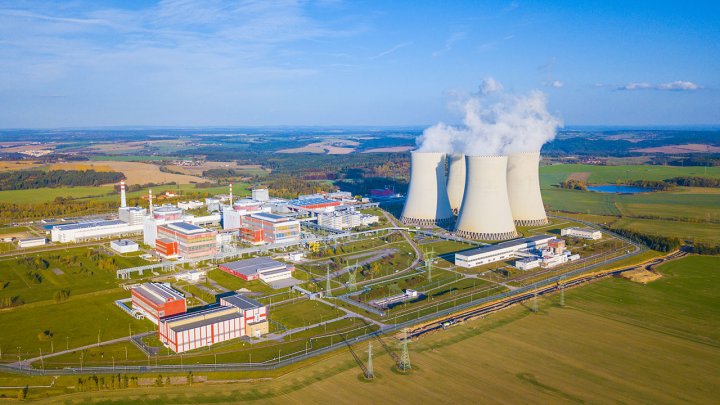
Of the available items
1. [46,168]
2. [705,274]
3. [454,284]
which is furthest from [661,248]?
[46,168]

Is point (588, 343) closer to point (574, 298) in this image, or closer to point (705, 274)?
point (574, 298)

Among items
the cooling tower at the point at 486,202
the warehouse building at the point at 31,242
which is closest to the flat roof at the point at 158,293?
the warehouse building at the point at 31,242

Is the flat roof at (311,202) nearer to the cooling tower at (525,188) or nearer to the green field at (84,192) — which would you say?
the green field at (84,192)

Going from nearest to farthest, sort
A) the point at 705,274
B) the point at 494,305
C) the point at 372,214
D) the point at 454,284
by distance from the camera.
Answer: the point at 494,305 → the point at 454,284 → the point at 705,274 → the point at 372,214

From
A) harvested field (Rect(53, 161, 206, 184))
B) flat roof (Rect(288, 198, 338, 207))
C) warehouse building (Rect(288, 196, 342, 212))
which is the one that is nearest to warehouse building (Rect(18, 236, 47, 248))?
warehouse building (Rect(288, 196, 342, 212))

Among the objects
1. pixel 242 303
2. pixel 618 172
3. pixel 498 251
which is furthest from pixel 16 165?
pixel 618 172

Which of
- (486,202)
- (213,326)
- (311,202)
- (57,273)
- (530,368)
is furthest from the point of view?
(311,202)

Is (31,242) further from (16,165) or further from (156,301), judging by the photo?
(16,165)
